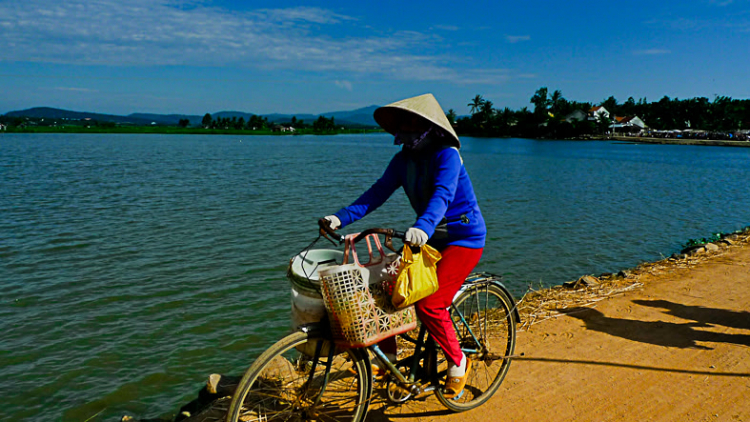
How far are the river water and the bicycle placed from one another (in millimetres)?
2854

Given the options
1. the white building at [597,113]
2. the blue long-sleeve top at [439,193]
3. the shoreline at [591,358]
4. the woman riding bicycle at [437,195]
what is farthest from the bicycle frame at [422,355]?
the white building at [597,113]

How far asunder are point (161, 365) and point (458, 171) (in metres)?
5.18

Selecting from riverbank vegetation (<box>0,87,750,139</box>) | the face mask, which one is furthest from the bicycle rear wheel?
riverbank vegetation (<box>0,87,750,139</box>)

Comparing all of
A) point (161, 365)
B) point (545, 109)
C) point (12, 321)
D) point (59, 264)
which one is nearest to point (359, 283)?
point (161, 365)

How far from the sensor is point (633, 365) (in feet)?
14.5

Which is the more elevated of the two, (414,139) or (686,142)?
(686,142)

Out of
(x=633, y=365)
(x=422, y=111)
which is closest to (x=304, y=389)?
(x=422, y=111)

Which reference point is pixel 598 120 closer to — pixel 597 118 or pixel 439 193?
pixel 597 118

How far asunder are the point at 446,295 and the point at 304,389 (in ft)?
3.63

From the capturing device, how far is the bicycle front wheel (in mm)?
2611

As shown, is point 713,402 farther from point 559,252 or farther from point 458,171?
point 559,252

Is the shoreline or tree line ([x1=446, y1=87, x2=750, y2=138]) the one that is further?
tree line ([x1=446, y1=87, x2=750, y2=138])

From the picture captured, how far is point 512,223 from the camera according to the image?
15.9 m

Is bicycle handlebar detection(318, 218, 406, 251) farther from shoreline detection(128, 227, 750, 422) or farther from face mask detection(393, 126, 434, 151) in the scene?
shoreline detection(128, 227, 750, 422)
